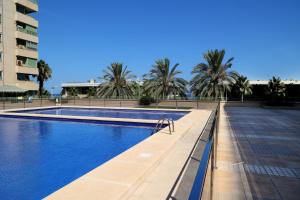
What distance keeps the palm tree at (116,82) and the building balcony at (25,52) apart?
44.3 feet

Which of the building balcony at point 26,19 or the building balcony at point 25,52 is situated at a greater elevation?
the building balcony at point 26,19

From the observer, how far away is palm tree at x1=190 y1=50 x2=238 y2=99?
28.8 m

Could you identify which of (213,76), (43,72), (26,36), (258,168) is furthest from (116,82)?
(258,168)

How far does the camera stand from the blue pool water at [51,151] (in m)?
6.01

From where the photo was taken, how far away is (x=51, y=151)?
9.30 meters

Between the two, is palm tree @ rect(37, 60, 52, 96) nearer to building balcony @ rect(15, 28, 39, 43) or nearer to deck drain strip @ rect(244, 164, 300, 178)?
building balcony @ rect(15, 28, 39, 43)

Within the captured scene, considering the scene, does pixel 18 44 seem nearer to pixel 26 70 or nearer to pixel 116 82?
pixel 26 70

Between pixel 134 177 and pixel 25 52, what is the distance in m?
37.7

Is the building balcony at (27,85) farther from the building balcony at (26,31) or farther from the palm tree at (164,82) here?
the palm tree at (164,82)

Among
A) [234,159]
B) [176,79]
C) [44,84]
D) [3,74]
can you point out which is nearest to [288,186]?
[234,159]

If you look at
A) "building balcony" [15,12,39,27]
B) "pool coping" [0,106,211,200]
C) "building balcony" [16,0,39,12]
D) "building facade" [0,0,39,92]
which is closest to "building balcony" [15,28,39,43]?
"building facade" [0,0,39,92]

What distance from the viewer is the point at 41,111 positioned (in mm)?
24188

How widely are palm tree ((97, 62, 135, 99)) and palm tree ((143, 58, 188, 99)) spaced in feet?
10.7

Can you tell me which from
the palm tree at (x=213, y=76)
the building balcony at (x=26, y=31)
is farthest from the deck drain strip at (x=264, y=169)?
the building balcony at (x=26, y=31)
